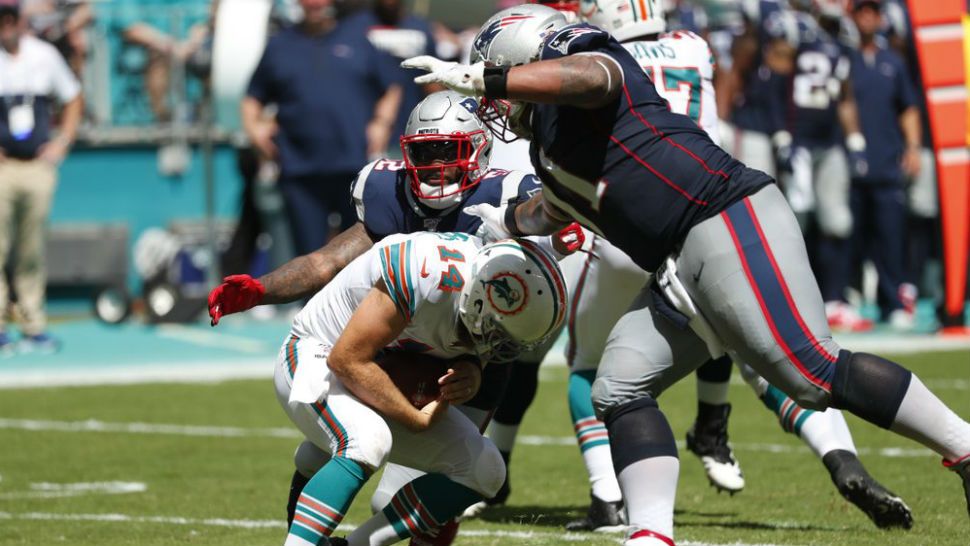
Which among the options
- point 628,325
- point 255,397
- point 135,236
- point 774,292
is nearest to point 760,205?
point 774,292

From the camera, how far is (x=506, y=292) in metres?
4.27

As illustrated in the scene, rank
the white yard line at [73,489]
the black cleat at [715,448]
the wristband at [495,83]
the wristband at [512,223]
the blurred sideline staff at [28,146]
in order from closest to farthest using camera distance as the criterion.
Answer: the wristband at [495,83] → the wristband at [512,223] → the black cleat at [715,448] → the white yard line at [73,489] → the blurred sideline staff at [28,146]

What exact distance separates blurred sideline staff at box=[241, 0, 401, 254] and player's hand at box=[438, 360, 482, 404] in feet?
22.1

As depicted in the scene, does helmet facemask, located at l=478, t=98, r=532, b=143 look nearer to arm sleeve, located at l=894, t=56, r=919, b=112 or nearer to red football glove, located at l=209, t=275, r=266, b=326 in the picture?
red football glove, located at l=209, t=275, r=266, b=326

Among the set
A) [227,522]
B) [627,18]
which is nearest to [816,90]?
[627,18]

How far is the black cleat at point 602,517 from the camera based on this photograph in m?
5.62

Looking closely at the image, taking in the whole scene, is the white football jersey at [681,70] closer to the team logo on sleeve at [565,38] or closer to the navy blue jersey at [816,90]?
the team logo on sleeve at [565,38]

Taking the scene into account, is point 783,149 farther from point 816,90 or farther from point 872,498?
point 872,498

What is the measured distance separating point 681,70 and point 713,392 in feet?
3.96

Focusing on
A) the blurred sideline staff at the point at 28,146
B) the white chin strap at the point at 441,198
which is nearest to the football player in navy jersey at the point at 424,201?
the white chin strap at the point at 441,198

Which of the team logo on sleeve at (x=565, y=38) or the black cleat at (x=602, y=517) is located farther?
the black cleat at (x=602, y=517)

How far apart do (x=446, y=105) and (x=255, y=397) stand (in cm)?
479

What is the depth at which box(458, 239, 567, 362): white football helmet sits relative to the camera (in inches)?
168

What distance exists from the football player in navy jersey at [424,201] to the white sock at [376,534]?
0.25 metres
